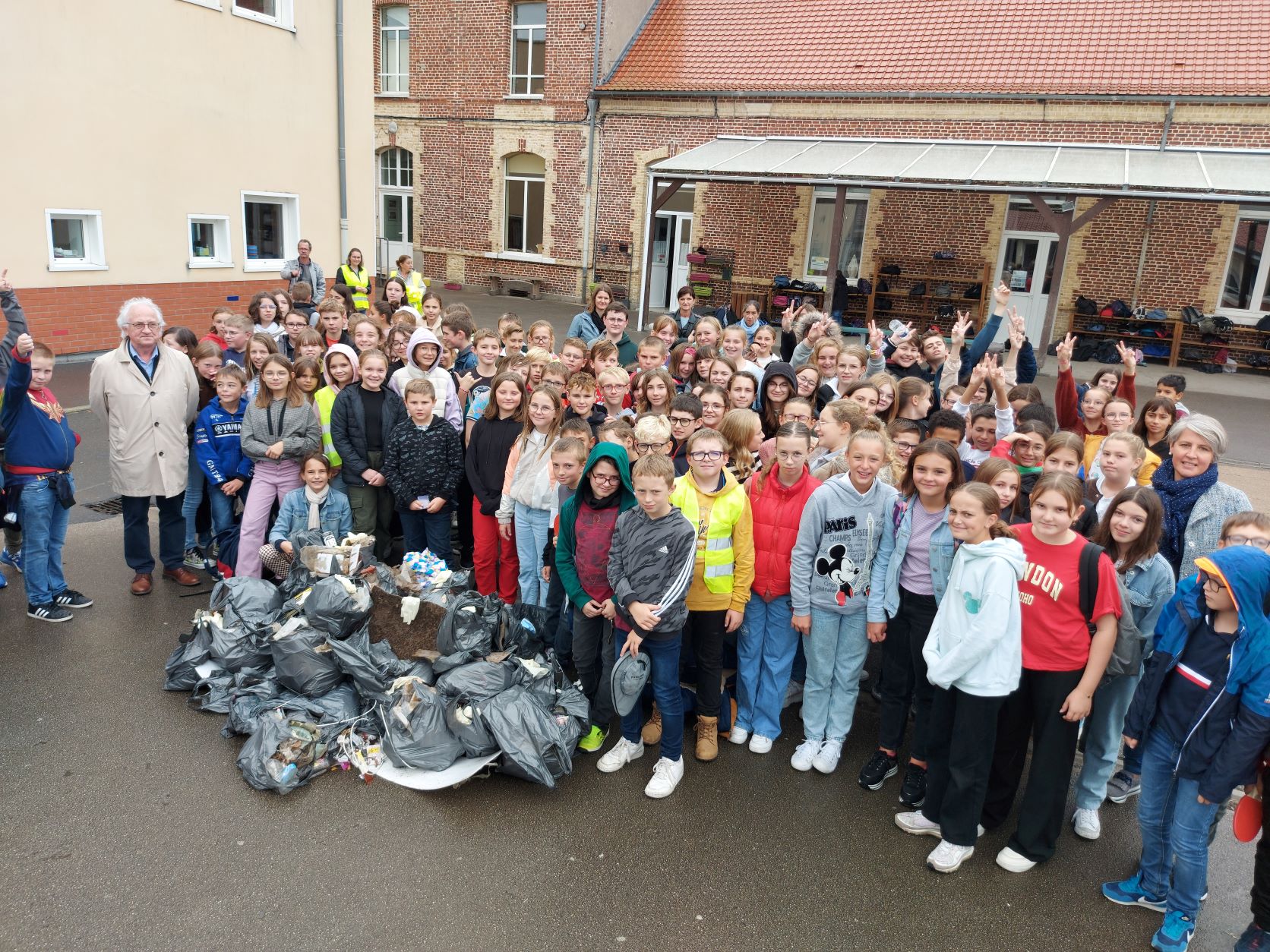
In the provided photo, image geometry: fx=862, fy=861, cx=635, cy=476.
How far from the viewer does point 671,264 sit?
2295cm

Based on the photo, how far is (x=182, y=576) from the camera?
630 cm

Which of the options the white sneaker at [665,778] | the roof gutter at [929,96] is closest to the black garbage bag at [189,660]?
the white sneaker at [665,778]

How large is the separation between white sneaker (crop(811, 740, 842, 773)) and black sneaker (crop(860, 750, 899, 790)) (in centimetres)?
15

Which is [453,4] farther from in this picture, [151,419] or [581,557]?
[581,557]

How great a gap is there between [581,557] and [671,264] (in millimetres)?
19508

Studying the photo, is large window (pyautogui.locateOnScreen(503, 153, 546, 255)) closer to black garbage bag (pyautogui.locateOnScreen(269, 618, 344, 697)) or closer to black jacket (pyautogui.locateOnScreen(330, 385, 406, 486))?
black jacket (pyautogui.locateOnScreen(330, 385, 406, 486))

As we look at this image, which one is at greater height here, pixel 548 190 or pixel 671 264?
pixel 548 190

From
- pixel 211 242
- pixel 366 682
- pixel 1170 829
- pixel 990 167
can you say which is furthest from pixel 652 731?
pixel 990 167

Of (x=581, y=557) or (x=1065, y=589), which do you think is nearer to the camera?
(x=1065, y=589)

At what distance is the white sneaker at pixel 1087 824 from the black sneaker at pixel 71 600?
617 cm

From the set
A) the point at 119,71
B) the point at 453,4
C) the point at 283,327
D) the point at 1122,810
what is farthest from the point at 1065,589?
the point at 453,4

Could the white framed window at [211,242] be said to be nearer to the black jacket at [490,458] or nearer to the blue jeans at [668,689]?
the black jacket at [490,458]

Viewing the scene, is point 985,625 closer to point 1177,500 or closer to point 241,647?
point 1177,500

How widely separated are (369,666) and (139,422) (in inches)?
110
